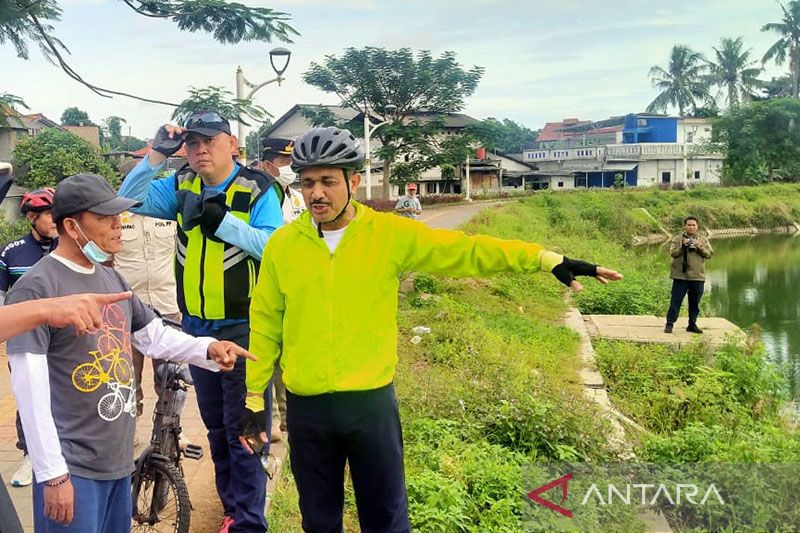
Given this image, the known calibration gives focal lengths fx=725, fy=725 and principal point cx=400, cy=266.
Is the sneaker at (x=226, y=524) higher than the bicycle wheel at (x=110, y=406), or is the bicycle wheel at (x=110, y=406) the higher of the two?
the bicycle wheel at (x=110, y=406)

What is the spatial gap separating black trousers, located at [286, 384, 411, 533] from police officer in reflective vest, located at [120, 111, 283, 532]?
2.11 feet

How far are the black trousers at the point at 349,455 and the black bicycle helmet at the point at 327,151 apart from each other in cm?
90

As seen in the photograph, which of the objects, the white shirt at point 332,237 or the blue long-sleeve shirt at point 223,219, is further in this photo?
the blue long-sleeve shirt at point 223,219

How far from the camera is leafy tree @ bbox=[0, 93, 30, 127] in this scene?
10094 mm

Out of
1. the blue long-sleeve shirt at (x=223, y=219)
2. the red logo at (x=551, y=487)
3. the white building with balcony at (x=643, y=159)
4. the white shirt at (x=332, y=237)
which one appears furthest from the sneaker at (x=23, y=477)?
the white building with balcony at (x=643, y=159)

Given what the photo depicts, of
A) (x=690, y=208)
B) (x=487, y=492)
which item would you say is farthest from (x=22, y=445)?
(x=690, y=208)

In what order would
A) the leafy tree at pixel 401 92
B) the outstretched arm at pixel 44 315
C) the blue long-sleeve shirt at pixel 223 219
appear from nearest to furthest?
the outstretched arm at pixel 44 315
the blue long-sleeve shirt at pixel 223 219
the leafy tree at pixel 401 92

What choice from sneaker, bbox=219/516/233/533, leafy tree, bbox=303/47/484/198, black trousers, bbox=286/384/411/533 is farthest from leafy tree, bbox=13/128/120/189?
black trousers, bbox=286/384/411/533

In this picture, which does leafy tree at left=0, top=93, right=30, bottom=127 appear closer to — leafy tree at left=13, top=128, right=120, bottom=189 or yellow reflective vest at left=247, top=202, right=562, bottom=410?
yellow reflective vest at left=247, top=202, right=562, bottom=410

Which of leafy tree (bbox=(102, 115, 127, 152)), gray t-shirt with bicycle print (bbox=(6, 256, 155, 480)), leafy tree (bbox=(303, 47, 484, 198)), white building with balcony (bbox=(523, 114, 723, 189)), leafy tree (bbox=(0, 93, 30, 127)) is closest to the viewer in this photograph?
gray t-shirt with bicycle print (bbox=(6, 256, 155, 480))

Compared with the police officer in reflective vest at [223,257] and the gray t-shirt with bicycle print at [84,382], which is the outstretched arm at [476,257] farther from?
the gray t-shirt with bicycle print at [84,382]

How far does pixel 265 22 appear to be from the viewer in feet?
35.1

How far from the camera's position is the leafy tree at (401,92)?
1521 inches

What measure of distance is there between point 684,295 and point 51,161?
27.0 metres
